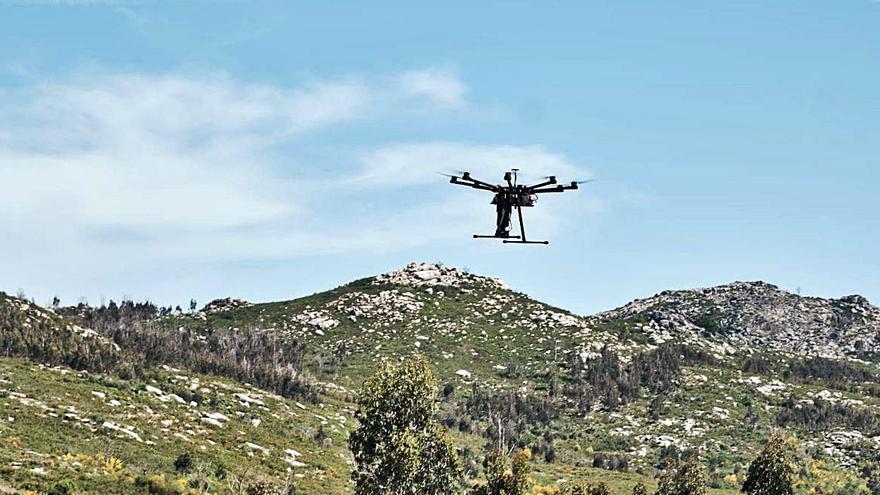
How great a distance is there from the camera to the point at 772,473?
81.3 meters

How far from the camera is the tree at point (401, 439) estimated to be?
2510 inches

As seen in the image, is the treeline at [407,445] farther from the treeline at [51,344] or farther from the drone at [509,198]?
the treeline at [51,344]

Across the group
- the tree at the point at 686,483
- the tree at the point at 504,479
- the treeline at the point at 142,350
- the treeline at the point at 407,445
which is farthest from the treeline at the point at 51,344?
the tree at the point at 686,483

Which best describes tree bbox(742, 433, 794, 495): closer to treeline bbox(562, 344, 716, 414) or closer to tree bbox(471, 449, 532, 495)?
tree bbox(471, 449, 532, 495)

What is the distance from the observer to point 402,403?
66.1m

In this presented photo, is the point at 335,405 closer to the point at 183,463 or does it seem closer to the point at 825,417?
the point at 183,463

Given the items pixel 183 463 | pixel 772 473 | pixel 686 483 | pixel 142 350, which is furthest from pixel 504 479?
pixel 142 350

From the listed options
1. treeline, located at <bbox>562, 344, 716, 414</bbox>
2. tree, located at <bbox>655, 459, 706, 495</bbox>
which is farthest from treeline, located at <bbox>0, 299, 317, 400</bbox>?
tree, located at <bbox>655, 459, 706, 495</bbox>

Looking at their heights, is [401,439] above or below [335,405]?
below

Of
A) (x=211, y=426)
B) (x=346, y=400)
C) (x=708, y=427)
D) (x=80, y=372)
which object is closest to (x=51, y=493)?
(x=211, y=426)

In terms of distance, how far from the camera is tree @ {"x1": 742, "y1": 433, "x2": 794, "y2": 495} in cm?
8125

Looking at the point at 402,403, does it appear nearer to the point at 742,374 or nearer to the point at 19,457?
the point at 19,457

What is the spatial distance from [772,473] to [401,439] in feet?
118

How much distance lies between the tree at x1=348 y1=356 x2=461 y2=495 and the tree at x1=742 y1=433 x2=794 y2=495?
97.8 ft
